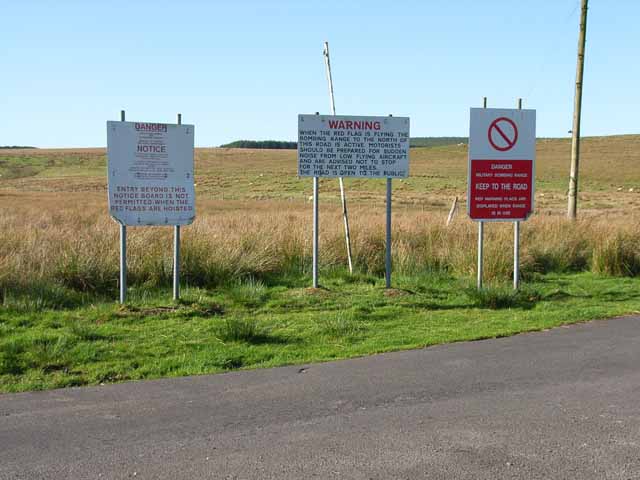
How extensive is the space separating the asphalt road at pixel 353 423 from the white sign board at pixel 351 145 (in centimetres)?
486

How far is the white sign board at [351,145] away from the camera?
11.9 meters

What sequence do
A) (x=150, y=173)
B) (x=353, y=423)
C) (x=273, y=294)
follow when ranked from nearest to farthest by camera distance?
(x=353, y=423), (x=150, y=173), (x=273, y=294)

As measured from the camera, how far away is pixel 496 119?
1205 centimetres

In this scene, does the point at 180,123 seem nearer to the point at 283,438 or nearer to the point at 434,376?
the point at 434,376

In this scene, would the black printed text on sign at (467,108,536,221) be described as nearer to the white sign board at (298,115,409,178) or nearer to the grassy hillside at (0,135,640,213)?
the white sign board at (298,115,409,178)

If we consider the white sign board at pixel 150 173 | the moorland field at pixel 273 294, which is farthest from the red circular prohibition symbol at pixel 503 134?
the white sign board at pixel 150 173

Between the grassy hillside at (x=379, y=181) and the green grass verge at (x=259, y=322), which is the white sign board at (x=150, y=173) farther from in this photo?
the grassy hillside at (x=379, y=181)

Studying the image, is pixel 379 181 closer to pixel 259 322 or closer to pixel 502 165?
pixel 502 165

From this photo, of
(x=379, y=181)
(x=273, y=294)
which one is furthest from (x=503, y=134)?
(x=379, y=181)

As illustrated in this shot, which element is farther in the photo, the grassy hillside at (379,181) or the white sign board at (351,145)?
the grassy hillside at (379,181)

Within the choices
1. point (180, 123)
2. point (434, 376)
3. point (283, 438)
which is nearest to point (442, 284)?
point (180, 123)

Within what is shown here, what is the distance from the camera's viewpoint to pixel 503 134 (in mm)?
12117

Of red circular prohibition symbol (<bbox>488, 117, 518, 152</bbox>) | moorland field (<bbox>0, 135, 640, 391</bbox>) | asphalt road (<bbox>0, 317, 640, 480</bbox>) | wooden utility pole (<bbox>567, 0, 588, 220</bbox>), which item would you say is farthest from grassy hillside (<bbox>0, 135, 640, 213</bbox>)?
asphalt road (<bbox>0, 317, 640, 480</bbox>)

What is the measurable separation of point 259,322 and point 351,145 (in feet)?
11.9
